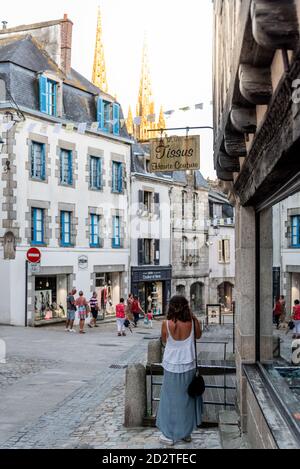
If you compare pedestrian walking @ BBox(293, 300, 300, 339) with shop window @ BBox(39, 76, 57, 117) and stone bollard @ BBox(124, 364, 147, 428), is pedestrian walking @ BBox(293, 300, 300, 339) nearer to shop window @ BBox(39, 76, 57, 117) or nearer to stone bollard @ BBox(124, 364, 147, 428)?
stone bollard @ BBox(124, 364, 147, 428)

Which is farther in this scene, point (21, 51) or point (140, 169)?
point (140, 169)

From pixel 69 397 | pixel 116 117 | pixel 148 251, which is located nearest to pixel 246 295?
pixel 69 397

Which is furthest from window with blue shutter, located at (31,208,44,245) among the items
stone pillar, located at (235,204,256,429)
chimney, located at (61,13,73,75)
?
stone pillar, located at (235,204,256,429)

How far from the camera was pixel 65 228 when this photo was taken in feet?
85.6

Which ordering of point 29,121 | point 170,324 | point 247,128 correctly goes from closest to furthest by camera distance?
1. point 247,128
2. point 170,324
3. point 29,121

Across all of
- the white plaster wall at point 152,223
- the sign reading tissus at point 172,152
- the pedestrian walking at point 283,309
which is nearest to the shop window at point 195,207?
the white plaster wall at point 152,223

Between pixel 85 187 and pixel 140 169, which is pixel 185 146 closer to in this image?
pixel 85 187

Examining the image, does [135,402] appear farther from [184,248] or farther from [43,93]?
[184,248]

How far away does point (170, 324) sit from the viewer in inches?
254

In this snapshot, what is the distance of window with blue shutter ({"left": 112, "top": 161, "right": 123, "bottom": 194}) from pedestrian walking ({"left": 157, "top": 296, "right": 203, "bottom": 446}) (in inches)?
908

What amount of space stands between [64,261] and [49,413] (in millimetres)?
17268

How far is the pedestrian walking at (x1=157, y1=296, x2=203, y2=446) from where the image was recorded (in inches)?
253

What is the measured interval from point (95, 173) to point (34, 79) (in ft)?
16.5

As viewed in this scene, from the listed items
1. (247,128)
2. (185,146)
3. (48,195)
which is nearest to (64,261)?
(48,195)
